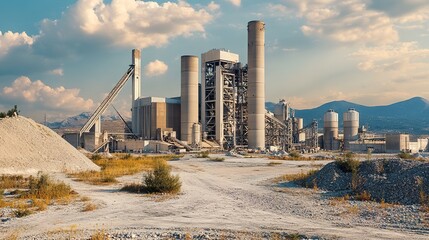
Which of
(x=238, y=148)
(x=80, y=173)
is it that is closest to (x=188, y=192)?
(x=80, y=173)

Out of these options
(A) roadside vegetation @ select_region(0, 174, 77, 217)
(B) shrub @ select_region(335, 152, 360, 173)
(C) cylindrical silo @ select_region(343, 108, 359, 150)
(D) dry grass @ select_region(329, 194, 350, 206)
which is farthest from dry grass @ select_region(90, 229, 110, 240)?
(C) cylindrical silo @ select_region(343, 108, 359, 150)

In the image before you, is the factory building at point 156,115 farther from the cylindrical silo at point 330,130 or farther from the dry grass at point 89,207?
the dry grass at point 89,207

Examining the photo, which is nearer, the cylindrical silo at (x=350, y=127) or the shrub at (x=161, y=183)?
the shrub at (x=161, y=183)

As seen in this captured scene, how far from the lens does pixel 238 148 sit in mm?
91125

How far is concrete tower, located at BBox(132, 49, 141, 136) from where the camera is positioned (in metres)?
99.4

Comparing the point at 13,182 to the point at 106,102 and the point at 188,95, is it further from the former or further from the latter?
the point at 106,102

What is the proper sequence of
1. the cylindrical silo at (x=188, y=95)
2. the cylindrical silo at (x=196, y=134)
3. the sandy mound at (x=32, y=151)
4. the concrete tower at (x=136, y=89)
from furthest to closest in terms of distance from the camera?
1. the concrete tower at (x=136, y=89)
2. the cylindrical silo at (x=188, y=95)
3. the cylindrical silo at (x=196, y=134)
4. the sandy mound at (x=32, y=151)

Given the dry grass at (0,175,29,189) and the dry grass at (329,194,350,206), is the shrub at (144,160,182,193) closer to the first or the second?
the dry grass at (0,175,29,189)

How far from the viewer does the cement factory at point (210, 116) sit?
292ft

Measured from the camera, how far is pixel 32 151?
34781 millimetres

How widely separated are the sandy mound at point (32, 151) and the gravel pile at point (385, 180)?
20865 mm

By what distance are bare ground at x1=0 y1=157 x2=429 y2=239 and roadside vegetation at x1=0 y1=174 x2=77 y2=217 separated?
791 millimetres

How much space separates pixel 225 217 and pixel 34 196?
34.2 ft

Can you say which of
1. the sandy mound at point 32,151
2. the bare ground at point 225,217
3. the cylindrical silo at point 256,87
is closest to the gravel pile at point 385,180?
the bare ground at point 225,217
